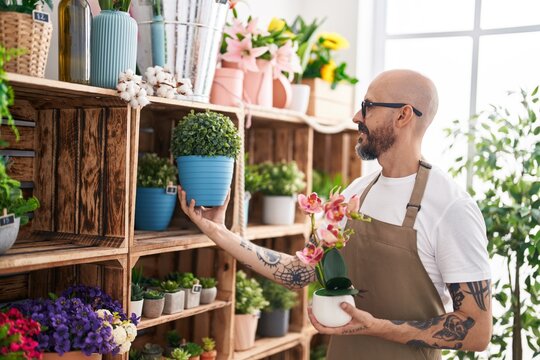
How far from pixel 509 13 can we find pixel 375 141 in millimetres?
1699

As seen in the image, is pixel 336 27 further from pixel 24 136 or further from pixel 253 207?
→ pixel 24 136

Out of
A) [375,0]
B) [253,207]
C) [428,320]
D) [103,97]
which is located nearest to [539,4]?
[375,0]

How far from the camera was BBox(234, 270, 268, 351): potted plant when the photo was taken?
2.61m

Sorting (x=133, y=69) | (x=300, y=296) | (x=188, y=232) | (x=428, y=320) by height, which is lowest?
(x=300, y=296)

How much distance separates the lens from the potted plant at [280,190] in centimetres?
285

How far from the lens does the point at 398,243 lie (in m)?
1.95

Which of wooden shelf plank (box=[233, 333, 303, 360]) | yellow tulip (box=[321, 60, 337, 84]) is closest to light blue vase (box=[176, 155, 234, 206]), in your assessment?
wooden shelf plank (box=[233, 333, 303, 360])

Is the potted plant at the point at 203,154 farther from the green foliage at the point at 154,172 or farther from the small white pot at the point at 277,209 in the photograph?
the small white pot at the point at 277,209

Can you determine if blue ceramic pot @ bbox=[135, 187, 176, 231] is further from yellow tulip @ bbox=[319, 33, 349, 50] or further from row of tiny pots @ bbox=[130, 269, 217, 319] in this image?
yellow tulip @ bbox=[319, 33, 349, 50]

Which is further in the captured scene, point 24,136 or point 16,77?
point 24,136

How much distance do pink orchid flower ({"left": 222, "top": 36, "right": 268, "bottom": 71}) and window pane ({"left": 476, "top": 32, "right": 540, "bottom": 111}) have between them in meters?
1.41

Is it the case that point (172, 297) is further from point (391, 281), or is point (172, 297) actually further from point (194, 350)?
point (391, 281)

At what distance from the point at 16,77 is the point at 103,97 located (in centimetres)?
32

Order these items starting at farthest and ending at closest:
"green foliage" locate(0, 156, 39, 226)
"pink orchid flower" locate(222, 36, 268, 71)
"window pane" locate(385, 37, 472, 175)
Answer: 1. "window pane" locate(385, 37, 472, 175)
2. "pink orchid flower" locate(222, 36, 268, 71)
3. "green foliage" locate(0, 156, 39, 226)
